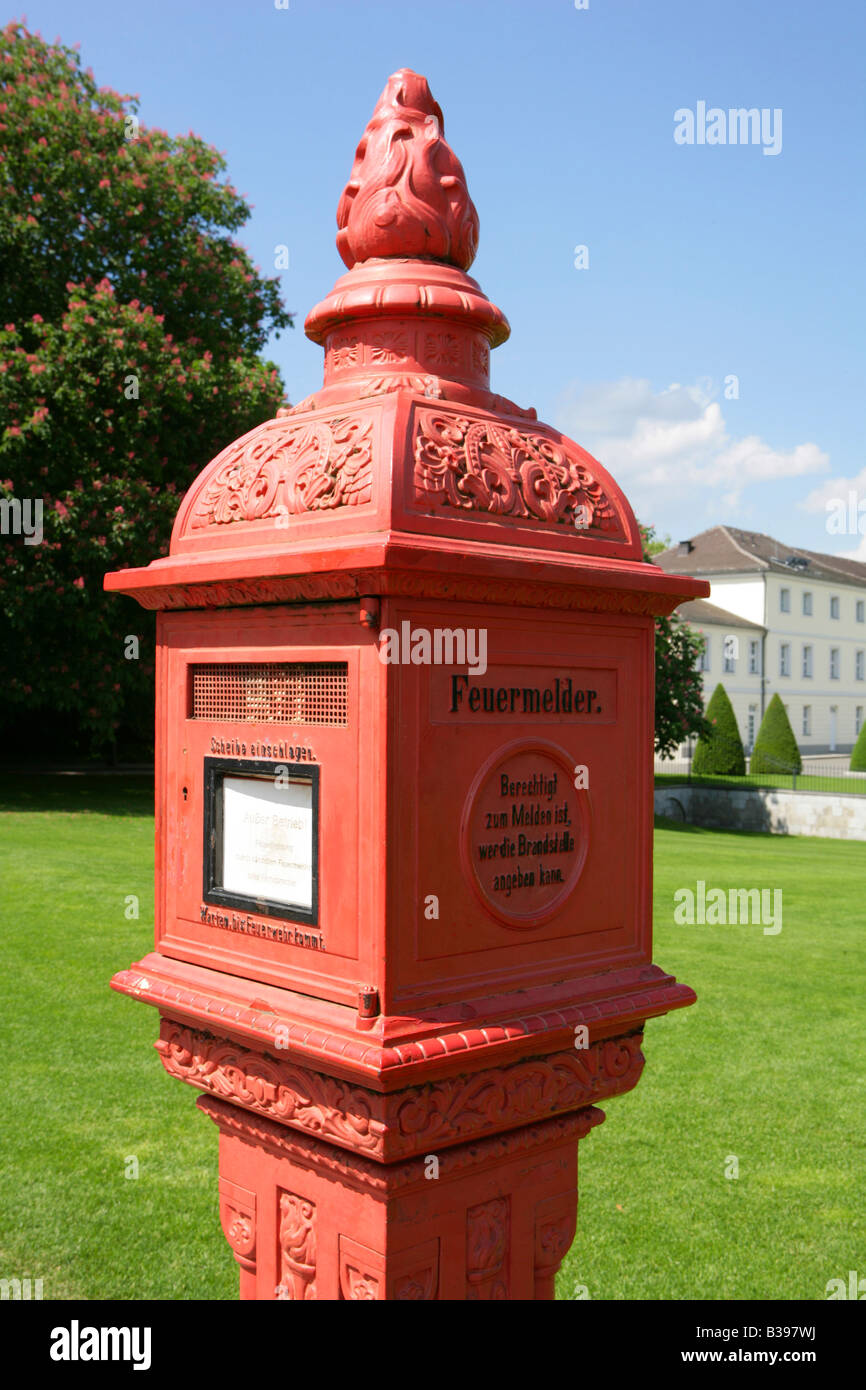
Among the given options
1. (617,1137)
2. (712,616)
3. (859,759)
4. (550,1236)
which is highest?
(712,616)

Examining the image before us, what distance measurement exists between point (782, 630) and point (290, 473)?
149 ft

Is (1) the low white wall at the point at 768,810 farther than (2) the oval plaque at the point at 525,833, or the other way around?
(1) the low white wall at the point at 768,810

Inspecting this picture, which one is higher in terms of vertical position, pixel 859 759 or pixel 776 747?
pixel 776 747

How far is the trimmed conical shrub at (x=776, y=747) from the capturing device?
35.1 m

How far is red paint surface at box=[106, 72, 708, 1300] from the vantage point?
6.84ft

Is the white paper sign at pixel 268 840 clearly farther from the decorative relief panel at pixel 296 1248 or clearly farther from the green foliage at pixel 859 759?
the green foliage at pixel 859 759

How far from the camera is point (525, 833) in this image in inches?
90.7

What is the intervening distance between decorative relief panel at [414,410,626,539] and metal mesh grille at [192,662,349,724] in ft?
1.38

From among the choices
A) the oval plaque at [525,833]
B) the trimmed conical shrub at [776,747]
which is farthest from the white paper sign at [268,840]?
the trimmed conical shrub at [776,747]

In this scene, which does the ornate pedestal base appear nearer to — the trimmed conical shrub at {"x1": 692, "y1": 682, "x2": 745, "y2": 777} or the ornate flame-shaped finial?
the ornate flame-shaped finial

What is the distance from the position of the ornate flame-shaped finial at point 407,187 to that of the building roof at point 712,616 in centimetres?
3915

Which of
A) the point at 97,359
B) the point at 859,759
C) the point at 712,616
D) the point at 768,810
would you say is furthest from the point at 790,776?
the point at 97,359

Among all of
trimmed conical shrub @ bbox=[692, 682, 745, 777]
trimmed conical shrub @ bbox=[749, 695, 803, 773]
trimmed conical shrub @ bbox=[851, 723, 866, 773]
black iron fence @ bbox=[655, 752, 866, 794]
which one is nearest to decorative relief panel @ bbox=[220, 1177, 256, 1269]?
black iron fence @ bbox=[655, 752, 866, 794]

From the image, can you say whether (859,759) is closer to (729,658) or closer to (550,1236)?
(729,658)
